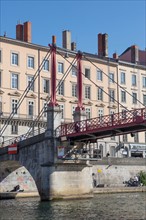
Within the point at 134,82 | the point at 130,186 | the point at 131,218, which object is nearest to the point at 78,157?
the point at 131,218

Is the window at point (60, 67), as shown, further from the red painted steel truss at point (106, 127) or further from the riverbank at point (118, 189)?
the red painted steel truss at point (106, 127)

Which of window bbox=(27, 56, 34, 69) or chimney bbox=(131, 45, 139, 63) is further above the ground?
chimney bbox=(131, 45, 139, 63)

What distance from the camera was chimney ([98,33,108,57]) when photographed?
7434cm

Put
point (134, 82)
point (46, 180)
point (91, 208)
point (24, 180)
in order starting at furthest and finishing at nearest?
point (134, 82) < point (24, 180) < point (46, 180) < point (91, 208)

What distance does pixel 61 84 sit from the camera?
5697cm

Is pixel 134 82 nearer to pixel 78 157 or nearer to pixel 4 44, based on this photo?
pixel 4 44

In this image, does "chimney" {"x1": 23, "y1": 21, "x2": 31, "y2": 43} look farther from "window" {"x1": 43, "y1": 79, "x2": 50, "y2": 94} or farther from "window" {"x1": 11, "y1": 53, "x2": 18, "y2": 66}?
"window" {"x1": 43, "y1": 79, "x2": 50, "y2": 94}

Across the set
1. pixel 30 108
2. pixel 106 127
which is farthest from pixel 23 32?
pixel 106 127

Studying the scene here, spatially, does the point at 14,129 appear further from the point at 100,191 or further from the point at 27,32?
the point at 100,191

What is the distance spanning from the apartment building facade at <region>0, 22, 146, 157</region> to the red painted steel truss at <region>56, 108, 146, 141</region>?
43.3 ft

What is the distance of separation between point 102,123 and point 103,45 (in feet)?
126

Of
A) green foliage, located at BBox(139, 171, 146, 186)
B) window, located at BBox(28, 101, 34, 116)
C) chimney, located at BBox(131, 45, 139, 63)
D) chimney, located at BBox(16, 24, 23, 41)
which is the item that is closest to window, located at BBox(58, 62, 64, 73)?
chimney, located at BBox(16, 24, 23, 41)

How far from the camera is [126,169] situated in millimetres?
62906

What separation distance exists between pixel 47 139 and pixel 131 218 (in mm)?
15026
